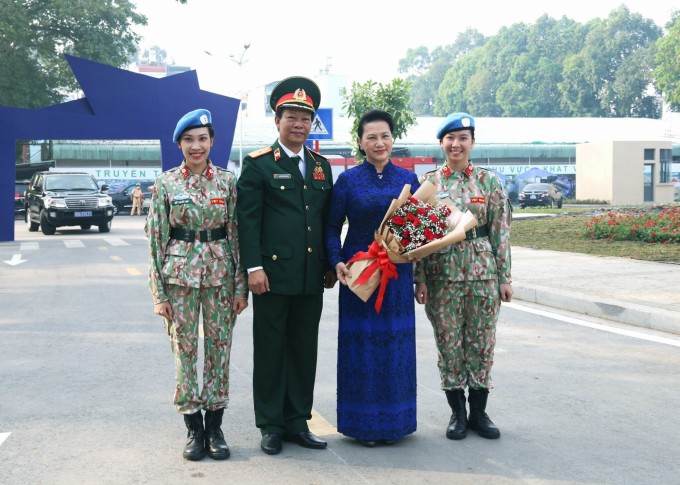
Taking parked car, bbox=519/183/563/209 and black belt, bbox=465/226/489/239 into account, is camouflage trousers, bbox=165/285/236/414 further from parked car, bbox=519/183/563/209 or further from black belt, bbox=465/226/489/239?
parked car, bbox=519/183/563/209

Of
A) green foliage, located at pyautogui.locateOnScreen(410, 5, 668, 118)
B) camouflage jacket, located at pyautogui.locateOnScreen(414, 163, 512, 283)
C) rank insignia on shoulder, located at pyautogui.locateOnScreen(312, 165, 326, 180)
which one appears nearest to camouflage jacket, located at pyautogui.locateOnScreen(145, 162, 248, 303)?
rank insignia on shoulder, located at pyautogui.locateOnScreen(312, 165, 326, 180)

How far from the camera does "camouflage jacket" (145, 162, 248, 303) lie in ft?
15.3

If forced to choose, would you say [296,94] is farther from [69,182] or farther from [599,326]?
[69,182]

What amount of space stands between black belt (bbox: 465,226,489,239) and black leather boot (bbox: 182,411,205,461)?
72.8 inches

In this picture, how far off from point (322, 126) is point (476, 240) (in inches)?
476

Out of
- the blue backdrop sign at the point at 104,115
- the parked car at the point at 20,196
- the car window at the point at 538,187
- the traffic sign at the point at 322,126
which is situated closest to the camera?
the traffic sign at the point at 322,126

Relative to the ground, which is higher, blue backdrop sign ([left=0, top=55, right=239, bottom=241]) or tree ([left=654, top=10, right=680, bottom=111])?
tree ([left=654, top=10, right=680, bottom=111])

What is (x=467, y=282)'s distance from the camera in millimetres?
5035

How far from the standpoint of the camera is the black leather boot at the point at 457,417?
16.4 ft

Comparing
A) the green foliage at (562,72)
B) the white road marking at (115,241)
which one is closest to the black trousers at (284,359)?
the white road marking at (115,241)

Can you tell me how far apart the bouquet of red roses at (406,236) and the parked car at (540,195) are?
33947mm

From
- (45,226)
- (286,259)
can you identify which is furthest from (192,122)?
(45,226)

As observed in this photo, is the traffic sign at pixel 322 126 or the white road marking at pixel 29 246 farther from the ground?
the traffic sign at pixel 322 126

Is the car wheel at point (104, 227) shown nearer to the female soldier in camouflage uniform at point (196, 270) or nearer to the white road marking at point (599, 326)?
the white road marking at point (599, 326)
